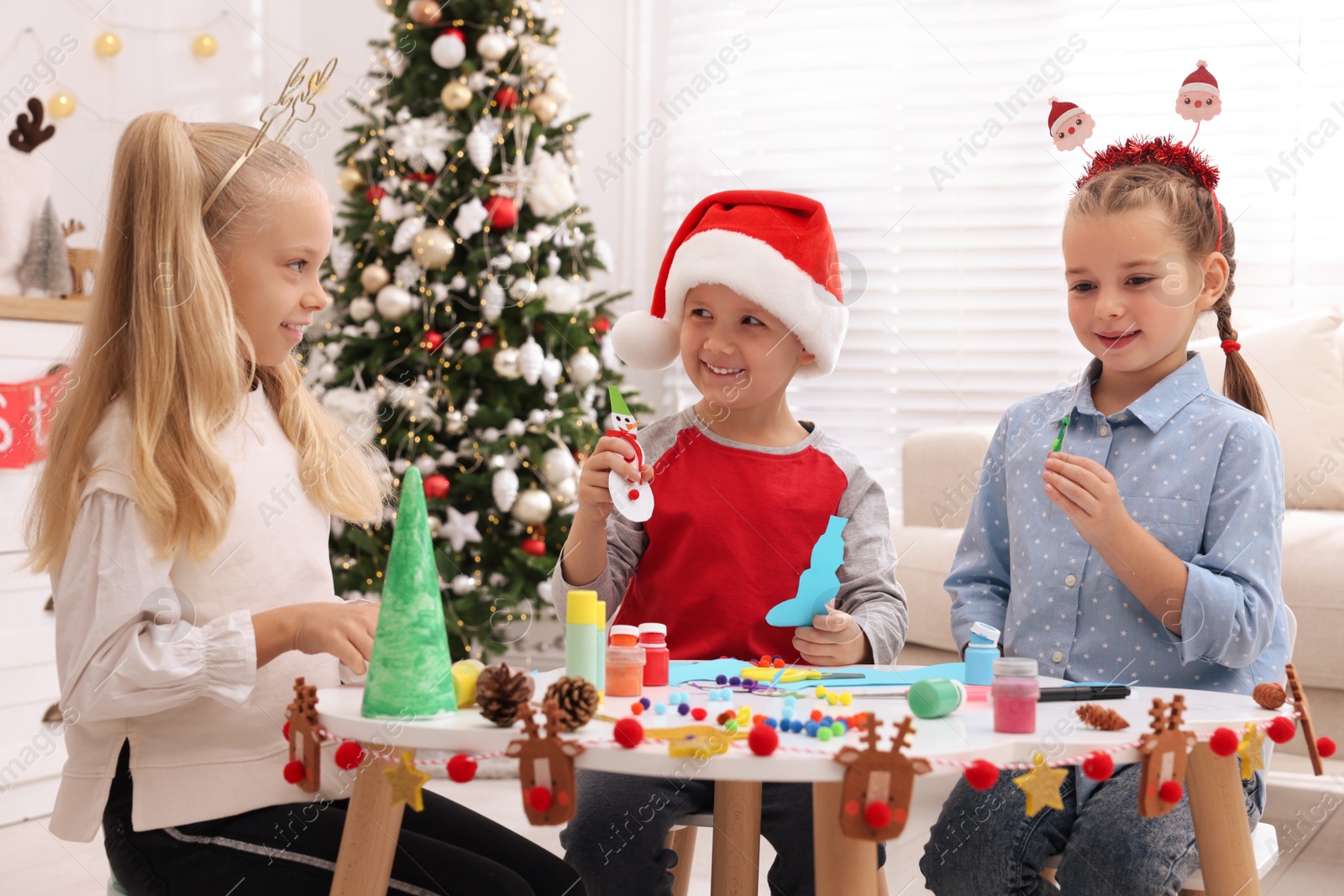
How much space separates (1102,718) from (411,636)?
1.74 feet

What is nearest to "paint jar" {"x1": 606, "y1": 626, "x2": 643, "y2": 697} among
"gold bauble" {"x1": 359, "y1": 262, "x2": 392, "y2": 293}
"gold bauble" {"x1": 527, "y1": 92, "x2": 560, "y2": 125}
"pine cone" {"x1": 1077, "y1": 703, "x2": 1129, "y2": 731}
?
"pine cone" {"x1": 1077, "y1": 703, "x2": 1129, "y2": 731}

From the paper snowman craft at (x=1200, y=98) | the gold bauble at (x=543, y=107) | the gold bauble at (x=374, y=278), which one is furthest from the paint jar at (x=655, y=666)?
the gold bauble at (x=543, y=107)

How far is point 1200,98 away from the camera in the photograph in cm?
133

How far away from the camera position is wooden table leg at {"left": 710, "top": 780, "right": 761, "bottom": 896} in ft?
4.06

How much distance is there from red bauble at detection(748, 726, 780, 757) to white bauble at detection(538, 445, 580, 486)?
2190mm

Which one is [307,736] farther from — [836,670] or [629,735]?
[836,670]

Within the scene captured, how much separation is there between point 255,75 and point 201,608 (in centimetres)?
302

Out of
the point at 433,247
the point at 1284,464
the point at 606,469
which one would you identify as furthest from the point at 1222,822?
the point at 433,247

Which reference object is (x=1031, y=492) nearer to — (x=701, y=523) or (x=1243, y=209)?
(x=701, y=523)

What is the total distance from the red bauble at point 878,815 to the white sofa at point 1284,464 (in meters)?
1.89

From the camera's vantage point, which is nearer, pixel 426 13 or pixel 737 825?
pixel 737 825

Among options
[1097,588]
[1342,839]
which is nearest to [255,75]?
[1097,588]

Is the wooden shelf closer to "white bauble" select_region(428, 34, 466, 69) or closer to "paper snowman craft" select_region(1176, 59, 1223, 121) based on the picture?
"white bauble" select_region(428, 34, 466, 69)

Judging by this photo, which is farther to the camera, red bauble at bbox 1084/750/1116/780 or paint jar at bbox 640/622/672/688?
paint jar at bbox 640/622/672/688
